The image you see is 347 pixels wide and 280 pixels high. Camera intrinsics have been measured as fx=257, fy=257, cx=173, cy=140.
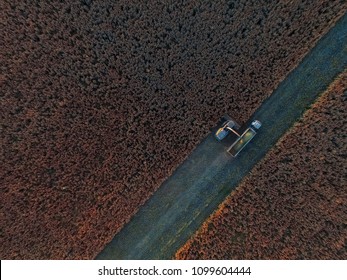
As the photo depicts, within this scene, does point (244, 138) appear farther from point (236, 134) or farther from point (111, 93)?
point (111, 93)

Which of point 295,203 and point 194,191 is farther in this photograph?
point 194,191

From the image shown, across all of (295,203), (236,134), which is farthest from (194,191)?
(295,203)

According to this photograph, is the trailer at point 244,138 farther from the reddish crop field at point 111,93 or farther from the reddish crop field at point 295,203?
the reddish crop field at point 295,203

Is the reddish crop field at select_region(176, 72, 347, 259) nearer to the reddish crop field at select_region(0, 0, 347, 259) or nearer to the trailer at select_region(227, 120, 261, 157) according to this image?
the trailer at select_region(227, 120, 261, 157)

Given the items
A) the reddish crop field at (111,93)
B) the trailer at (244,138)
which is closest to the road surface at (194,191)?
the trailer at (244,138)

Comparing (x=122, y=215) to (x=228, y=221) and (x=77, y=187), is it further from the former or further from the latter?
(x=228, y=221)

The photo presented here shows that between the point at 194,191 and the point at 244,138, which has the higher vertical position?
the point at 244,138
